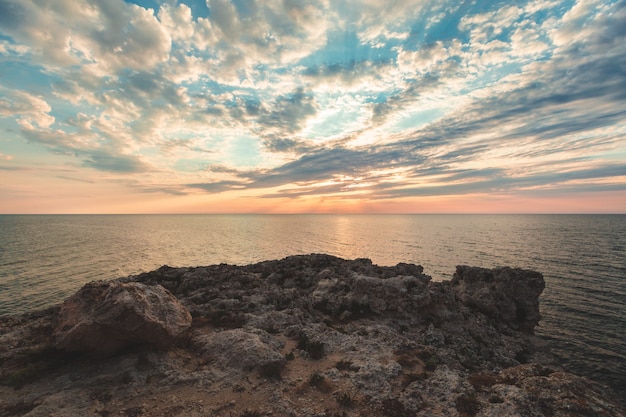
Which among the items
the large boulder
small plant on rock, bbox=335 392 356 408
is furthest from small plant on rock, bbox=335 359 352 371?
the large boulder

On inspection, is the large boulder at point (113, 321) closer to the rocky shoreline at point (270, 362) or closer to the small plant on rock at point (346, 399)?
the rocky shoreline at point (270, 362)

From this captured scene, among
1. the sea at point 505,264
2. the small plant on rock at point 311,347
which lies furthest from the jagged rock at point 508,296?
the small plant on rock at point 311,347

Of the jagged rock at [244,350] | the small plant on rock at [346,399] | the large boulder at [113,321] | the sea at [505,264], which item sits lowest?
the sea at [505,264]

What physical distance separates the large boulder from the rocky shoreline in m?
0.08

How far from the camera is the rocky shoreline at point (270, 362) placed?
1486cm

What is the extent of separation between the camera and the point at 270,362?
18422mm

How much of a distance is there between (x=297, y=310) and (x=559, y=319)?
3477 centimetres

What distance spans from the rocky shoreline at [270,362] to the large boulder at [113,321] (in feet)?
0.25

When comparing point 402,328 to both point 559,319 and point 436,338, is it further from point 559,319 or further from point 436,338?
point 559,319

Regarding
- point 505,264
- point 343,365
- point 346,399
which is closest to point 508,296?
point 343,365

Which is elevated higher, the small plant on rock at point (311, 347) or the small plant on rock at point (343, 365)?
the small plant on rock at point (311, 347)

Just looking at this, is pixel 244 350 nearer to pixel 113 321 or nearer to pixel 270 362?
pixel 270 362

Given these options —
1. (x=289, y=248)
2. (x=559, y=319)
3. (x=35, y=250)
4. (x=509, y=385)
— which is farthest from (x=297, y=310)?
(x=35, y=250)

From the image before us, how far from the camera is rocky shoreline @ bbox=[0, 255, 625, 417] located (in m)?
14.9
